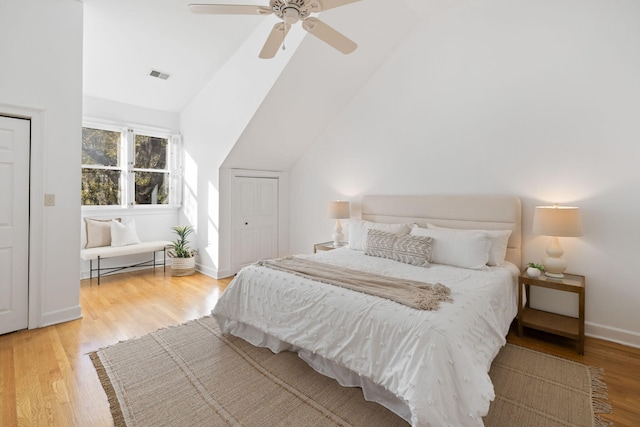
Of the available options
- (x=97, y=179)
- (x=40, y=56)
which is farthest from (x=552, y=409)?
(x=97, y=179)

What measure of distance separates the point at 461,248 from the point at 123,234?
4.67 m

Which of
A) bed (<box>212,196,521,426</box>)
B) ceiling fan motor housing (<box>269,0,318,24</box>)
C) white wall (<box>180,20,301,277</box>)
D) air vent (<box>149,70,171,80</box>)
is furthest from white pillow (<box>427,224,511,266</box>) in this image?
air vent (<box>149,70,171,80</box>)

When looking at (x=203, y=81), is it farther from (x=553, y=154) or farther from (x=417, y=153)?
(x=553, y=154)

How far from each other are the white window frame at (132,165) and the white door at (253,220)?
55.0 inches

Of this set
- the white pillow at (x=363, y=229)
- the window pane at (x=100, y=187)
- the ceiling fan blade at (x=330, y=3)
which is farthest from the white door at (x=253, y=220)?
the ceiling fan blade at (x=330, y=3)

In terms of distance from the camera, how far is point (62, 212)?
9.91 feet

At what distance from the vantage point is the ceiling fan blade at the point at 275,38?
7.10 ft

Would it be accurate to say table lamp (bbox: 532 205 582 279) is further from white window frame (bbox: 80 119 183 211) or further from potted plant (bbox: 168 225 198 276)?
white window frame (bbox: 80 119 183 211)

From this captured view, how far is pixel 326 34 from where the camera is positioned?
7.44 feet

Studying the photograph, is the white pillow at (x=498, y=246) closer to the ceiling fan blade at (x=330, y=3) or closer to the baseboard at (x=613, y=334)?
the baseboard at (x=613, y=334)

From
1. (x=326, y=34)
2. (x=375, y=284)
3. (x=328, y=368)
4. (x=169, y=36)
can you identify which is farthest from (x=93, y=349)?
(x=169, y=36)

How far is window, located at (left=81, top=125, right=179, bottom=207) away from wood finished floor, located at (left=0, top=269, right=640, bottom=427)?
149 cm

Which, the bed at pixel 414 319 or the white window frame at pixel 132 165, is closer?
the bed at pixel 414 319

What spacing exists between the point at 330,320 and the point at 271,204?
3463mm
